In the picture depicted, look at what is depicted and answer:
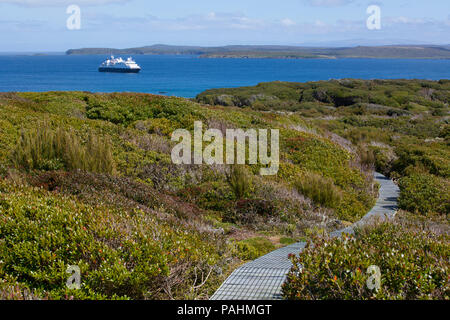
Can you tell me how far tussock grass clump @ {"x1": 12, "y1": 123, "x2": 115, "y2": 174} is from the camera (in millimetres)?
9750

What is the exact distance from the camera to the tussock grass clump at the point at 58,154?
9750mm

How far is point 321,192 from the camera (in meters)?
10.5

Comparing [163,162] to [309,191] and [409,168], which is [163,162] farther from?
[409,168]

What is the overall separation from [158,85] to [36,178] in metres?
94.7

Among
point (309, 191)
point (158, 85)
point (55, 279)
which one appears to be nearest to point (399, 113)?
point (309, 191)

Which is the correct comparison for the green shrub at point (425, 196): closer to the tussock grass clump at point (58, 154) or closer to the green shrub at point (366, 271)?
the green shrub at point (366, 271)

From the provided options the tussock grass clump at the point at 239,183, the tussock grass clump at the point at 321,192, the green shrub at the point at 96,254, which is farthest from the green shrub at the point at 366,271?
the tussock grass clump at the point at 321,192

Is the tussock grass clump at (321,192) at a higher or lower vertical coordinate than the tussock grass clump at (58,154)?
lower

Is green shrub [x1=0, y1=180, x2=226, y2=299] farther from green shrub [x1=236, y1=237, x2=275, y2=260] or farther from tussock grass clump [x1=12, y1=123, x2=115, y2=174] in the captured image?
tussock grass clump [x1=12, y1=123, x2=115, y2=174]

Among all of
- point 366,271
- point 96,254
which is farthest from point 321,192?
point 96,254

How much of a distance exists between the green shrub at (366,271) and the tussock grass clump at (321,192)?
5.32 meters

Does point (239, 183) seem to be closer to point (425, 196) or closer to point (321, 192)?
point (321, 192)

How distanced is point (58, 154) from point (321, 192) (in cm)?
678

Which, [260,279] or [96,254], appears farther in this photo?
[260,279]
